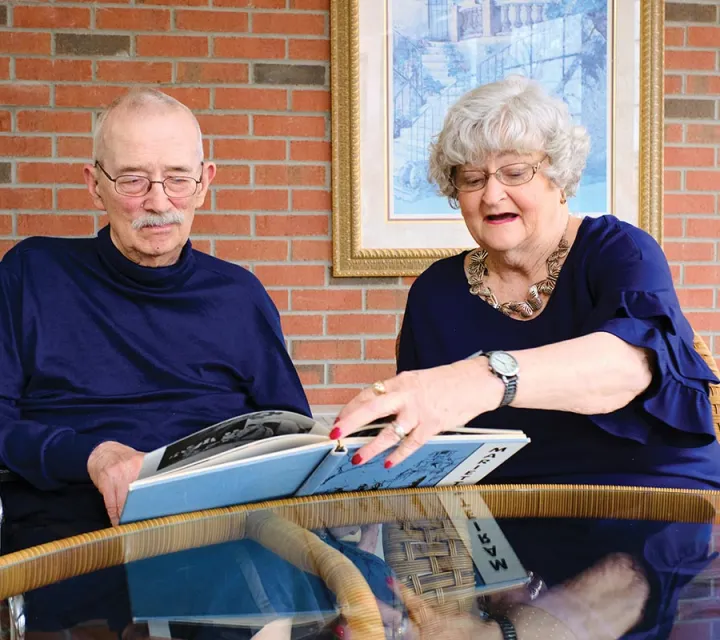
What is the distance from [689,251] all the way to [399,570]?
2512mm

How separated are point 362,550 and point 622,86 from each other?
247 cm

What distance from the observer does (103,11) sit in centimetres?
289

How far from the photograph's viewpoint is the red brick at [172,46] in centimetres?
292

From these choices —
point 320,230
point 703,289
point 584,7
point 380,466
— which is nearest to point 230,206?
point 320,230

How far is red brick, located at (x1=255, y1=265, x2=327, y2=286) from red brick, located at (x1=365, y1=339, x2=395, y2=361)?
272mm

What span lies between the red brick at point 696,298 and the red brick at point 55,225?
2.08 metres

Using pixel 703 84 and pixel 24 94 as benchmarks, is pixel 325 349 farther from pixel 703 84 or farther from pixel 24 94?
pixel 703 84

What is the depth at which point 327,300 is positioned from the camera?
9.93ft

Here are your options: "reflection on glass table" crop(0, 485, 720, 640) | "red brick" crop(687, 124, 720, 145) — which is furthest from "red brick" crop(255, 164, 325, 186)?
"reflection on glass table" crop(0, 485, 720, 640)

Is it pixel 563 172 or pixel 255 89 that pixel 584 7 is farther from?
pixel 563 172

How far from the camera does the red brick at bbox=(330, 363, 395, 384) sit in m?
3.04

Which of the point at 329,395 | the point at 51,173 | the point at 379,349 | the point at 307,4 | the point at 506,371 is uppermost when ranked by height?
the point at 307,4

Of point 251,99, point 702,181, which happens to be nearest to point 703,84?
point 702,181

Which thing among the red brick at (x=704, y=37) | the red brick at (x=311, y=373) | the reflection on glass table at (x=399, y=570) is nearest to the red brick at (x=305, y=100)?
the red brick at (x=311, y=373)
